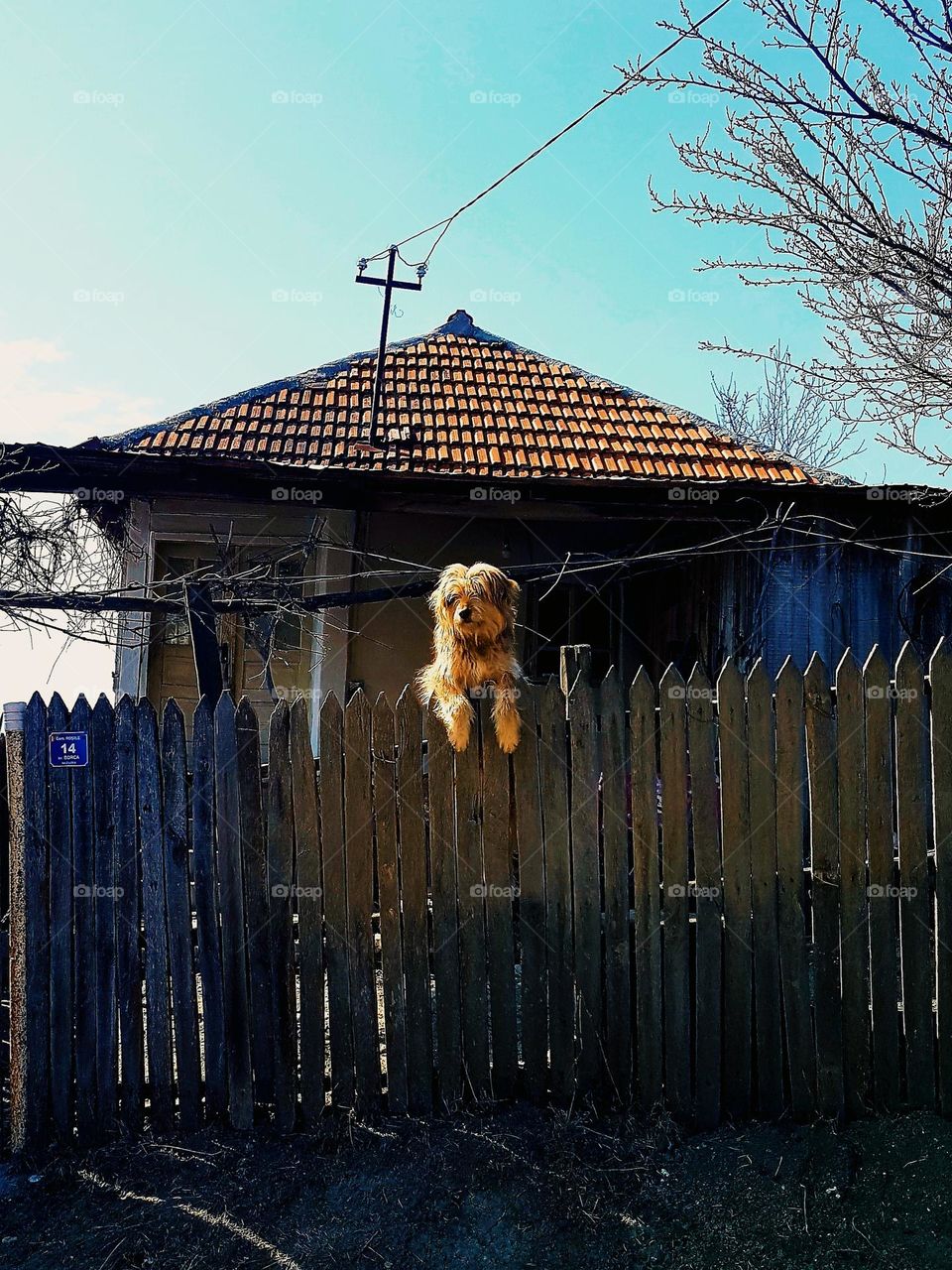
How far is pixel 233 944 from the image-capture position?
3.26m

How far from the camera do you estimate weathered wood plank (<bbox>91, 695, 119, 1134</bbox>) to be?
10.7 feet

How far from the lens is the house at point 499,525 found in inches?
277

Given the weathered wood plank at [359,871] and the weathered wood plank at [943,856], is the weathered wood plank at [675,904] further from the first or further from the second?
the weathered wood plank at [359,871]

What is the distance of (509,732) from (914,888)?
1.64m

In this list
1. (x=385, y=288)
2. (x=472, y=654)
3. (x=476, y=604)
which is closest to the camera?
(x=472, y=654)

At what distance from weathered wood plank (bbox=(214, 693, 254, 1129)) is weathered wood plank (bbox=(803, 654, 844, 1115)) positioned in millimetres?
2157

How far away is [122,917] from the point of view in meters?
3.30

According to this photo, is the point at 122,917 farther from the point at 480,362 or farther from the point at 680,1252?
the point at 480,362

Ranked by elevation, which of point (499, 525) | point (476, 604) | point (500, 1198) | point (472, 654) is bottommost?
point (500, 1198)

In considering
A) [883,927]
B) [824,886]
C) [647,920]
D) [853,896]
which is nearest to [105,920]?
[647,920]

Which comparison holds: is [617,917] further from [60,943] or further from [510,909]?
[60,943]

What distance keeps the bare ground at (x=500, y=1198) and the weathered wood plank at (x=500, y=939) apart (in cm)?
16

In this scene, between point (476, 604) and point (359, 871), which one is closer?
point (359, 871)

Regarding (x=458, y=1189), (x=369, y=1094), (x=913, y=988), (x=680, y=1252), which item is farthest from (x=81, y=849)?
(x=913, y=988)
